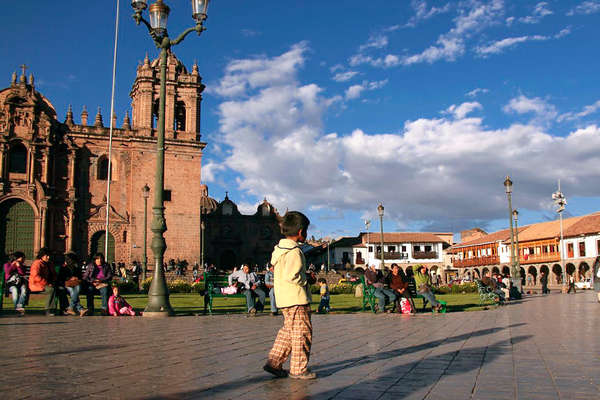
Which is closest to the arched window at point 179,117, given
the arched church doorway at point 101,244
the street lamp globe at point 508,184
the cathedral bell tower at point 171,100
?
the cathedral bell tower at point 171,100

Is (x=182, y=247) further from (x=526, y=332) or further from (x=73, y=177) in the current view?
(x=526, y=332)

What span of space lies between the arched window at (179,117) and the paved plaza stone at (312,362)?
35775 millimetres

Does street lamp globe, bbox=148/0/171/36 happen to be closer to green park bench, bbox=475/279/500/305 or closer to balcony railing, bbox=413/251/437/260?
green park bench, bbox=475/279/500/305

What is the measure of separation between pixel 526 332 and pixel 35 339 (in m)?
7.31

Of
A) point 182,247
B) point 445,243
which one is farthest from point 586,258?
point 182,247

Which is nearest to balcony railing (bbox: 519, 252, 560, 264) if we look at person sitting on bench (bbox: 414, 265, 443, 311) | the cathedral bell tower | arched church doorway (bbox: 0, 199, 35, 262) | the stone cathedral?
the stone cathedral

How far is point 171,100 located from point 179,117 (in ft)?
6.93

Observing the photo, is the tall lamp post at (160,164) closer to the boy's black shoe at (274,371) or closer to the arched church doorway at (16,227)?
the boy's black shoe at (274,371)

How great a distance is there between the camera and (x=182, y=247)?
135 ft

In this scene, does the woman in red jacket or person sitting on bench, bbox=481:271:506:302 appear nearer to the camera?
the woman in red jacket

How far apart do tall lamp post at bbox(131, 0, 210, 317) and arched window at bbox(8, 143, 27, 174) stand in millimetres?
30088

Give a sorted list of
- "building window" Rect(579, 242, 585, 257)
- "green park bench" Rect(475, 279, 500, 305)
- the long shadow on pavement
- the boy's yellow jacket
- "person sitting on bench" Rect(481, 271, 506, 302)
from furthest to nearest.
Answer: "building window" Rect(579, 242, 585, 257) < "person sitting on bench" Rect(481, 271, 506, 302) < "green park bench" Rect(475, 279, 500, 305) < the boy's yellow jacket < the long shadow on pavement

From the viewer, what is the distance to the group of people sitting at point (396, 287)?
13.1 m

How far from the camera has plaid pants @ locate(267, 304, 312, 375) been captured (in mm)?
4695
